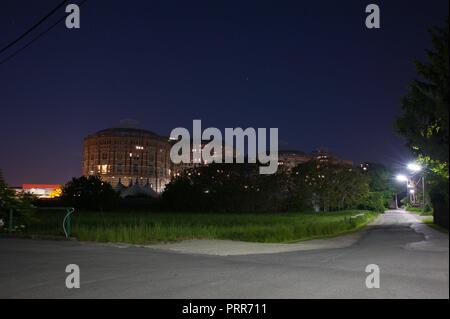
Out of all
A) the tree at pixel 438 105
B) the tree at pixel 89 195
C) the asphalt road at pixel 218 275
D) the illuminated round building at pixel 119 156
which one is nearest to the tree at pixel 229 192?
the tree at pixel 89 195

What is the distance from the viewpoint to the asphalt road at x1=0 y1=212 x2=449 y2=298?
27.7 ft

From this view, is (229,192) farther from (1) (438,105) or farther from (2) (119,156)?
(2) (119,156)

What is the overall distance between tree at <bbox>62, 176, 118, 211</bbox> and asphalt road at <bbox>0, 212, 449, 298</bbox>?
61.0 meters

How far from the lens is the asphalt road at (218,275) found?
8.45m

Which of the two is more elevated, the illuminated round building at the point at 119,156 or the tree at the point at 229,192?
the illuminated round building at the point at 119,156

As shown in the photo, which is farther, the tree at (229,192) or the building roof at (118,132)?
the building roof at (118,132)

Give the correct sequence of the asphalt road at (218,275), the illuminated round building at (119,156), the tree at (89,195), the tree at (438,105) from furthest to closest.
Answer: the illuminated round building at (119,156) → the tree at (89,195) → the asphalt road at (218,275) → the tree at (438,105)

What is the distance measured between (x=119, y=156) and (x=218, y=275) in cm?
18416

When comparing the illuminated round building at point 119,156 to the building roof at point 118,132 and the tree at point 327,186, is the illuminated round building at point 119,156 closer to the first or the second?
the building roof at point 118,132

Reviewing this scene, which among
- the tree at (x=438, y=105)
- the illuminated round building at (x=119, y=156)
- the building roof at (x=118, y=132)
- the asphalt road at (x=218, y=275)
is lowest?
the asphalt road at (x=218, y=275)

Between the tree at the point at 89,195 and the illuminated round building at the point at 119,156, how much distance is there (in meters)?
110

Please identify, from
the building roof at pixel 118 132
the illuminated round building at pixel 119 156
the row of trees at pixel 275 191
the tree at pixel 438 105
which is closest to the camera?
the tree at pixel 438 105

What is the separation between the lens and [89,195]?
74.9 meters

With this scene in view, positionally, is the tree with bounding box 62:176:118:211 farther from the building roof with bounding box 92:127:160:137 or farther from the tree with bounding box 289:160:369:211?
the building roof with bounding box 92:127:160:137
